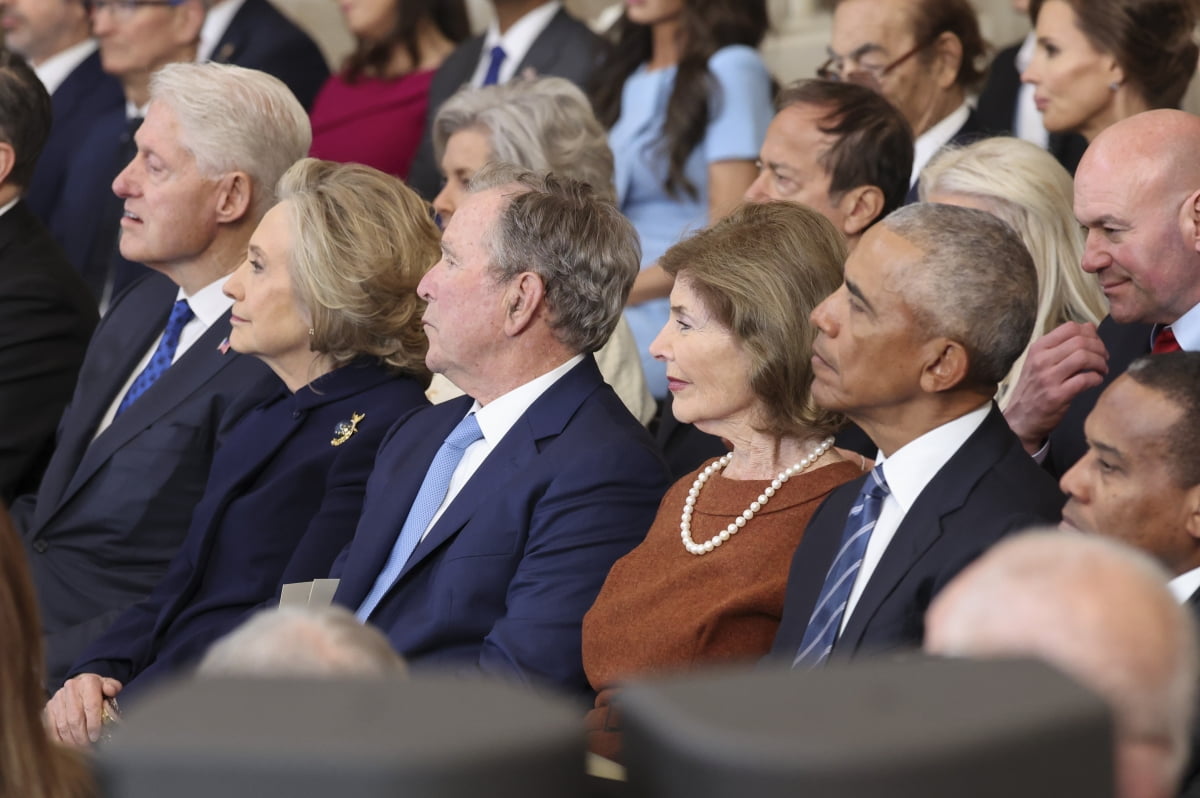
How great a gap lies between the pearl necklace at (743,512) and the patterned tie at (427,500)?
1.39ft

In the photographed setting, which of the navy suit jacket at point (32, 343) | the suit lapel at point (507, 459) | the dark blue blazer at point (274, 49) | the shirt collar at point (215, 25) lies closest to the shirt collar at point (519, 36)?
the dark blue blazer at point (274, 49)

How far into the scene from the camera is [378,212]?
329cm

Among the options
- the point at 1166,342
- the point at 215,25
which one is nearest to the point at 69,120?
the point at 215,25

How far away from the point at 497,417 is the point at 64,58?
3439mm

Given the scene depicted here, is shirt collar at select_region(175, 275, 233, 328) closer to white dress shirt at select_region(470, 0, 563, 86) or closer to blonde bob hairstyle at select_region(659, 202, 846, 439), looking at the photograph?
blonde bob hairstyle at select_region(659, 202, 846, 439)

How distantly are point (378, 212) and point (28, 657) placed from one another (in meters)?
1.74

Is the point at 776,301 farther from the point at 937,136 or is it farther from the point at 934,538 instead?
the point at 937,136

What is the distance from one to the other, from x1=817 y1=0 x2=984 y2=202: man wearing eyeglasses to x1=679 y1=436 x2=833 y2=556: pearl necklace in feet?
5.33

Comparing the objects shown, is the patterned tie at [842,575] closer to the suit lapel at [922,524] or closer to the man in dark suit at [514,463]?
the suit lapel at [922,524]

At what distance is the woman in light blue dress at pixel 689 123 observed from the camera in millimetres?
4383

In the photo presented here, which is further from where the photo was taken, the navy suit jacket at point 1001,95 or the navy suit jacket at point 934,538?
the navy suit jacket at point 1001,95

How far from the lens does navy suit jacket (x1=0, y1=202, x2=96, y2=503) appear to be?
3.96 meters

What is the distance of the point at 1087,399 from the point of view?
2.97 meters

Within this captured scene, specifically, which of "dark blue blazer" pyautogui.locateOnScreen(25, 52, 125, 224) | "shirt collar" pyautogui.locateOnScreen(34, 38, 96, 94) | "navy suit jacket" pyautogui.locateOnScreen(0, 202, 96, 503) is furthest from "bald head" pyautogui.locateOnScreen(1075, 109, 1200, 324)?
"shirt collar" pyautogui.locateOnScreen(34, 38, 96, 94)
